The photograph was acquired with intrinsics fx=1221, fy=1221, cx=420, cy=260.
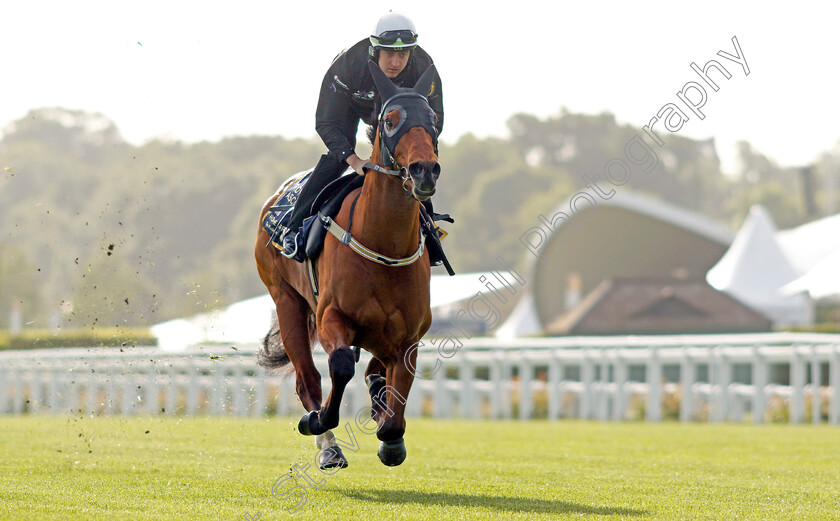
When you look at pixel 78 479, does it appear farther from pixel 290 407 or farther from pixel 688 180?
pixel 688 180

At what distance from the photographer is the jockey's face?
6668mm

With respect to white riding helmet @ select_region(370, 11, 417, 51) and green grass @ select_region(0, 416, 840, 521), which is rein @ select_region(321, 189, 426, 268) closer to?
white riding helmet @ select_region(370, 11, 417, 51)

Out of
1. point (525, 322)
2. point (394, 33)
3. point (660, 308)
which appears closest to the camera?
point (394, 33)

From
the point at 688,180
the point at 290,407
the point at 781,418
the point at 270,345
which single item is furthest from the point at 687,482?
the point at 688,180

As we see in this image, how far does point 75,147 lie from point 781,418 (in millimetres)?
69596

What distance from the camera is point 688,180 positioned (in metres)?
94.1

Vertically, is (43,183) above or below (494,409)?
above

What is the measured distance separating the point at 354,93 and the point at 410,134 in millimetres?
1225

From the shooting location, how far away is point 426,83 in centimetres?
630

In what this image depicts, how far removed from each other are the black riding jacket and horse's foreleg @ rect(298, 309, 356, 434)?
3.33 ft

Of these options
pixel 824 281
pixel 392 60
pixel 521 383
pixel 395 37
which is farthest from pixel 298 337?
pixel 824 281

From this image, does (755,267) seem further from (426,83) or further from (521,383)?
(426,83)

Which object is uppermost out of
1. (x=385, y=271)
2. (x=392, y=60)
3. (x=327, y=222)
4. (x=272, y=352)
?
(x=392, y=60)

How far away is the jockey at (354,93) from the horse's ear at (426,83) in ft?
0.40
